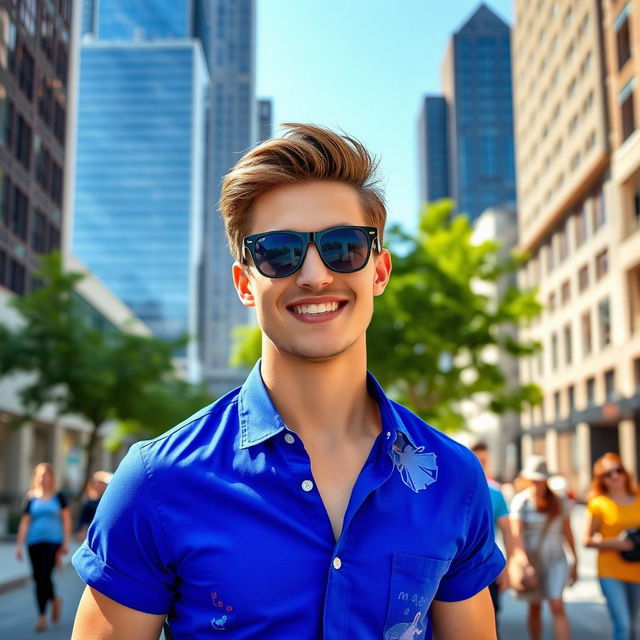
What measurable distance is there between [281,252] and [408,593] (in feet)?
2.68

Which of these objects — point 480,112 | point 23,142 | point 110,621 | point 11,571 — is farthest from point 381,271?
point 480,112

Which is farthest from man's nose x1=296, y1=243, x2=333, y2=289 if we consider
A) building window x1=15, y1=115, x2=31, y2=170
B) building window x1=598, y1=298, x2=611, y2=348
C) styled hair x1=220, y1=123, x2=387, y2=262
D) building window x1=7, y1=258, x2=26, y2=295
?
building window x1=598, y1=298, x2=611, y2=348

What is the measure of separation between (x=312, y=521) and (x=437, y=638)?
0.47 meters

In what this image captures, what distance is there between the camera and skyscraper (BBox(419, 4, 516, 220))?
5920 inches

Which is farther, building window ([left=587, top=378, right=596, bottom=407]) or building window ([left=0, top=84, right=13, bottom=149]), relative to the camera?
building window ([left=587, top=378, right=596, bottom=407])

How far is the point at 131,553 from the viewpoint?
6.25 feet

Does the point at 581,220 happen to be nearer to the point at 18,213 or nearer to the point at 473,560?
the point at 18,213

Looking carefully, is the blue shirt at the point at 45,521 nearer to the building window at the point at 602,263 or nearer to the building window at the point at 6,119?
the building window at the point at 6,119

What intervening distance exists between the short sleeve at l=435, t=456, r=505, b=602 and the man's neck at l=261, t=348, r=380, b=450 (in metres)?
0.30

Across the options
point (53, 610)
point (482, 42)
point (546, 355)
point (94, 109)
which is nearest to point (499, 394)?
point (53, 610)

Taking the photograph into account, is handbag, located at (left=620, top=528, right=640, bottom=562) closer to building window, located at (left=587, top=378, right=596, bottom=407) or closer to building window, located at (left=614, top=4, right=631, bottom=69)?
building window, located at (left=614, top=4, right=631, bottom=69)

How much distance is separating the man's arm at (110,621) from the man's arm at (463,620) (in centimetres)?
67

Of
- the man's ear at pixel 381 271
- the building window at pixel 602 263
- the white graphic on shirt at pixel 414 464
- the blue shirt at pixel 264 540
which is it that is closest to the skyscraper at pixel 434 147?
the building window at pixel 602 263

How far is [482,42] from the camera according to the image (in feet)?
493
